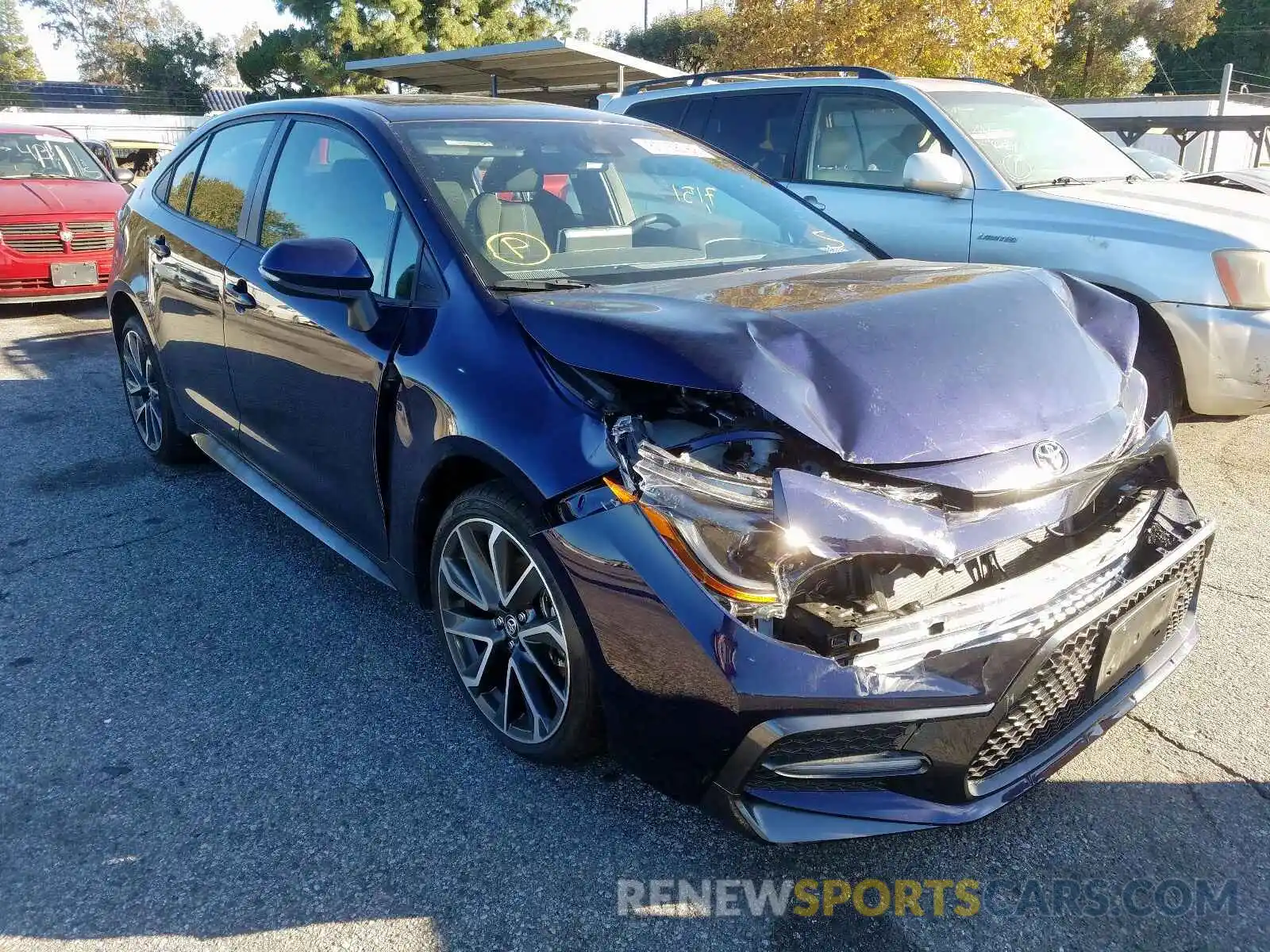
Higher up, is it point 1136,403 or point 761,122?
point 761,122

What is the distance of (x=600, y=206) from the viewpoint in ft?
10.4

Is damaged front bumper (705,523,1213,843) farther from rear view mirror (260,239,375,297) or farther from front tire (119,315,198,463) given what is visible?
front tire (119,315,198,463)

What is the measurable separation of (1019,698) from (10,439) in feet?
18.3

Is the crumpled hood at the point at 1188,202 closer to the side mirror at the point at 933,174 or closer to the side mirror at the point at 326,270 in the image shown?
the side mirror at the point at 933,174

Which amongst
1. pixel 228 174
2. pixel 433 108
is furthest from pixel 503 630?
pixel 228 174

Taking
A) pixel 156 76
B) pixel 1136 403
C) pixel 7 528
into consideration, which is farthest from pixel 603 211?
→ pixel 156 76

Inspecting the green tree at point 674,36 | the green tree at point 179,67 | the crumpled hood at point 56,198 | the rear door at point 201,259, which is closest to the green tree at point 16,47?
the green tree at point 179,67

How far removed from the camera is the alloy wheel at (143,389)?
4711 millimetres

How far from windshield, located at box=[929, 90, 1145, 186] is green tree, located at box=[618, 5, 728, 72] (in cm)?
3683

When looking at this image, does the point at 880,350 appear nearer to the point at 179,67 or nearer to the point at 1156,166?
the point at 1156,166

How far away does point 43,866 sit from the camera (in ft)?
7.34

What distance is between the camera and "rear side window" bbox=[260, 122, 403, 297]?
2.90 metres

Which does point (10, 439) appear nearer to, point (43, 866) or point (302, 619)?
point (302, 619)

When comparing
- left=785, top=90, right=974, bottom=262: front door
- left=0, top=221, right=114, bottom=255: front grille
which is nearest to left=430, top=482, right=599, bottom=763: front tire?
Answer: left=785, top=90, right=974, bottom=262: front door
